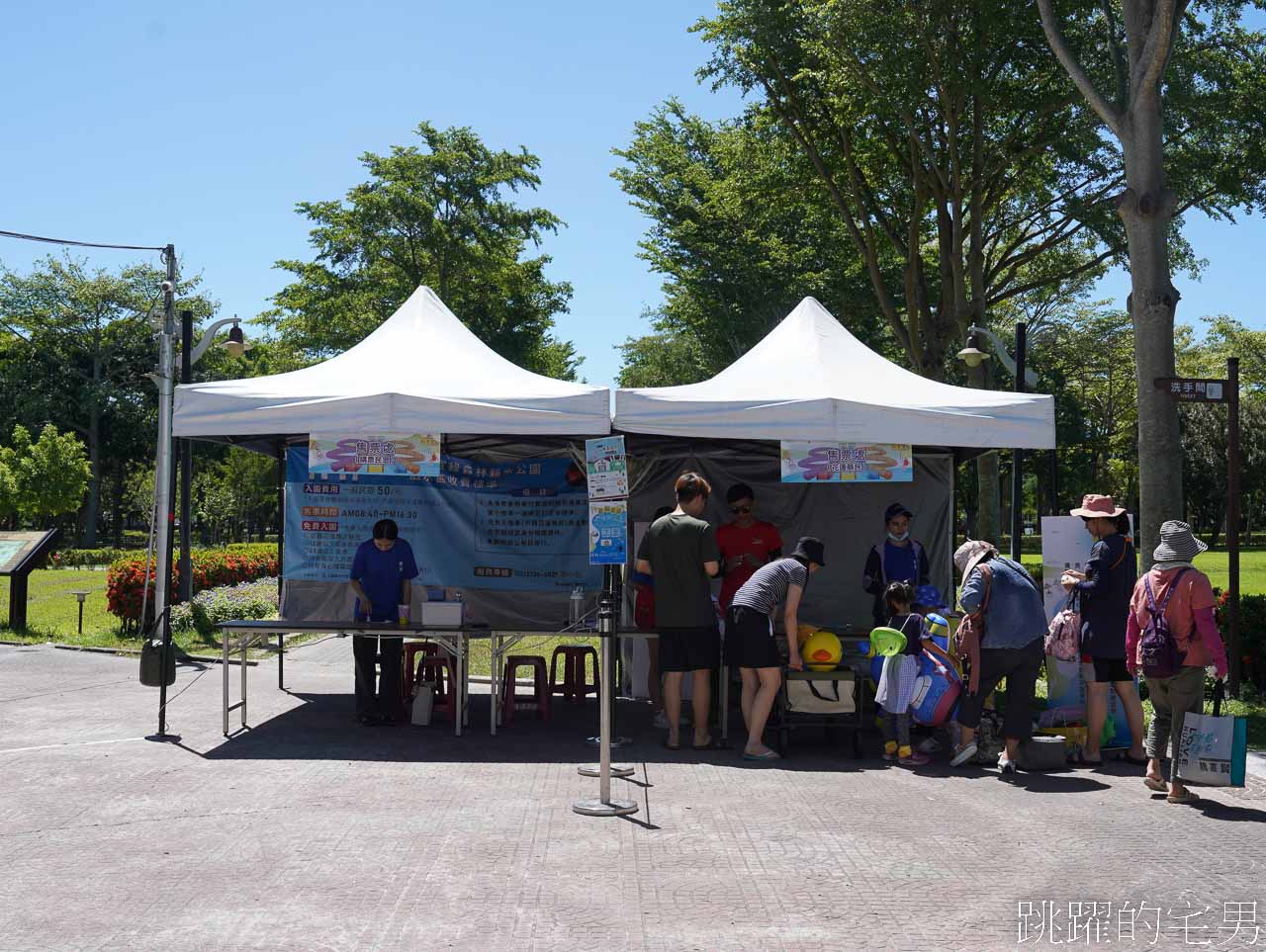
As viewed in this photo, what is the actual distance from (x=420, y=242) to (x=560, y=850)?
29.5m

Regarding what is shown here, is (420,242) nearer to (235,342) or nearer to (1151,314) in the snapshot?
(235,342)

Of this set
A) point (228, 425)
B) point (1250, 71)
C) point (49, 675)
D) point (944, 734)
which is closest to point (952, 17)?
point (1250, 71)

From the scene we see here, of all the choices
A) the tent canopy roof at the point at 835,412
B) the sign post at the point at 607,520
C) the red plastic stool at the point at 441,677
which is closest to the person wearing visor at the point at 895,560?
the tent canopy roof at the point at 835,412

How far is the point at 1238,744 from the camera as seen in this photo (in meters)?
6.91

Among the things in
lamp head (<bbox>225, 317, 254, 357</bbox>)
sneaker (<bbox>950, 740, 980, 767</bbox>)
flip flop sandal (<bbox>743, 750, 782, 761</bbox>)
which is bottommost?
flip flop sandal (<bbox>743, 750, 782, 761</bbox>)

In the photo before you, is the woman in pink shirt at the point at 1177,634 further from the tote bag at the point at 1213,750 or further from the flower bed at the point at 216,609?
the flower bed at the point at 216,609

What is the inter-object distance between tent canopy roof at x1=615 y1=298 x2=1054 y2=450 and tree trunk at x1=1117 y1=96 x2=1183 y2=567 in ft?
4.18

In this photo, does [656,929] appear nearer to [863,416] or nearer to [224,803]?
[224,803]

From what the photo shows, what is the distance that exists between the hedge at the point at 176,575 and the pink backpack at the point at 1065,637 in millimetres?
12111

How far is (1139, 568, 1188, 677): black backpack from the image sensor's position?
712cm

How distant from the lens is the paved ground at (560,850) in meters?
4.82

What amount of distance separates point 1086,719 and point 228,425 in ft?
22.9

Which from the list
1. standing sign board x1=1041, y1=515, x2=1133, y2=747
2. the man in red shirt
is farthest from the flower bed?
standing sign board x1=1041, y1=515, x2=1133, y2=747

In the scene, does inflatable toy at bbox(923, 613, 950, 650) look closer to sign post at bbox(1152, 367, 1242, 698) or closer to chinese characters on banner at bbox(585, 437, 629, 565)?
sign post at bbox(1152, 367, 1242, 698)
